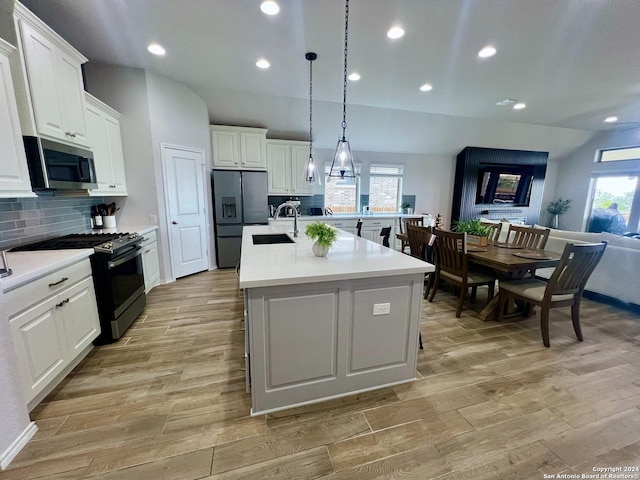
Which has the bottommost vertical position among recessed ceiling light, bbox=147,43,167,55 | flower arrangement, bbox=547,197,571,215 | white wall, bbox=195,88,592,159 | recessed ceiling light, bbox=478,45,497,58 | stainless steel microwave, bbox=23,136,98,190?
flower arrangement, bbox=547,197,571,215

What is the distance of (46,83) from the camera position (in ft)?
6.95

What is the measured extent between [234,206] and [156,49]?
7.75 feet

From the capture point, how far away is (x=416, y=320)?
1.87m

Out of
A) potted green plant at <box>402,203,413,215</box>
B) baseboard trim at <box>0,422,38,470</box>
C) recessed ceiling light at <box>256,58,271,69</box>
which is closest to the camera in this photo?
baseboard trim at <box>0,422,38,470</box>

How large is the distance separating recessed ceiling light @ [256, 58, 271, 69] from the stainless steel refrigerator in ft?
5.85

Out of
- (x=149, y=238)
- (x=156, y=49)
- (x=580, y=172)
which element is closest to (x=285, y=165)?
(x=156, y=49)

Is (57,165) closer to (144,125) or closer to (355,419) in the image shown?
(144,125)

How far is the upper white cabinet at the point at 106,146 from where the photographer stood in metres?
2.89

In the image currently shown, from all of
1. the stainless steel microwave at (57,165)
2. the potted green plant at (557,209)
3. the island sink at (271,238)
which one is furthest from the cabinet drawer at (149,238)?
the potted green plant at (557,209)

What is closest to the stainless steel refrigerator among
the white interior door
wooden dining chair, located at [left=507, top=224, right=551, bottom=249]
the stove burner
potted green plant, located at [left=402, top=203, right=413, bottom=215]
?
the white interior door

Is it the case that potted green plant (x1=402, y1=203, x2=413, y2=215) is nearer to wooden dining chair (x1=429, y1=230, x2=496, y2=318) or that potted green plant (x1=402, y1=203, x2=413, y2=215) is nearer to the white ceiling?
the white ceiling

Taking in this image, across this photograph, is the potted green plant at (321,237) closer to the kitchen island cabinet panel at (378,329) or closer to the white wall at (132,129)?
the kitchen island cabinet panel at (378,329)

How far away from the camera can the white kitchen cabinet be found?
3413 mm

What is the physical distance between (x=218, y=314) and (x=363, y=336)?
192 centimetres
